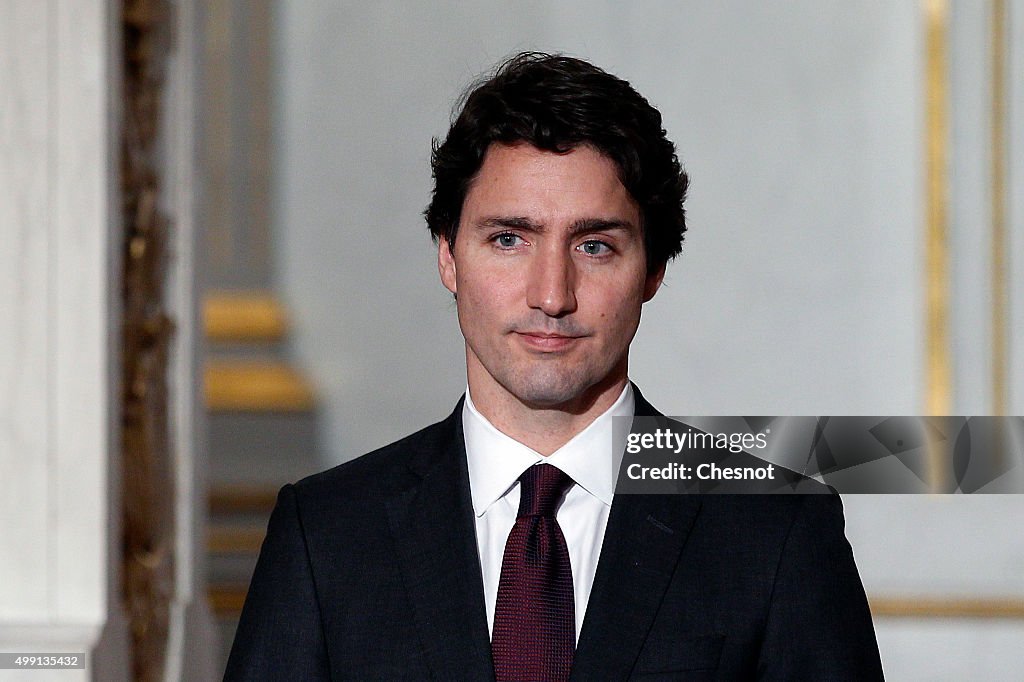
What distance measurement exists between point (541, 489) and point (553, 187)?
0.30 meters

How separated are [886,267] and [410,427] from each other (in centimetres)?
103

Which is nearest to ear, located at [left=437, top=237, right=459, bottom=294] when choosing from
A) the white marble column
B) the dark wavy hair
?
the dark wavy hair

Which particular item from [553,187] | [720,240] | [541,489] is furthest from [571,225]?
[720,240]

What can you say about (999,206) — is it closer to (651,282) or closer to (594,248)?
(651,282)

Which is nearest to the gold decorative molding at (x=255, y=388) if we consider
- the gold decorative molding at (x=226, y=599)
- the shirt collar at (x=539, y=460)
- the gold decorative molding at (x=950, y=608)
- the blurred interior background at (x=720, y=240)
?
the blurred interior background at (x=720, y=240)

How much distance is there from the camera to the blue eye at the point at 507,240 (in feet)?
4.27

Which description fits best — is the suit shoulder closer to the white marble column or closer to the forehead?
the forehead

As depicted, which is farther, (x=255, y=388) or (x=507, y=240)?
(x=255, y=388)

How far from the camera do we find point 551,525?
130 centimetres

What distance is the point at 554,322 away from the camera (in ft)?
4.14

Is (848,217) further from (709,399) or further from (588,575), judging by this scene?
(588,575)

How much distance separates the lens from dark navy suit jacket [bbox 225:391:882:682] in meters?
1.24

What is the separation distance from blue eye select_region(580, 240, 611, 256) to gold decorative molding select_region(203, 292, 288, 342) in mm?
1490

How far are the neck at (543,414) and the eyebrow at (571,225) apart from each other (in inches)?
5.8
